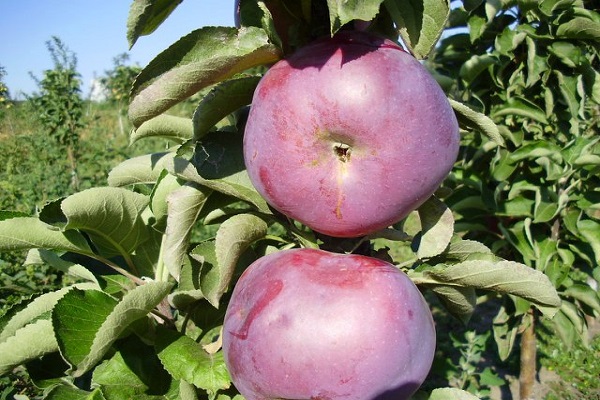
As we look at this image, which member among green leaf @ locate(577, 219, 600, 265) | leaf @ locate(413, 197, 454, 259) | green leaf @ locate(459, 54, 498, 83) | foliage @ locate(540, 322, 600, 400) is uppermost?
leaf @ locate(413, 197, 454, 259)

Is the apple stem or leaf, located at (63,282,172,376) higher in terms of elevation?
the apple stem

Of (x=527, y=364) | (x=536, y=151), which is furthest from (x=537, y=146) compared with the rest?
(x=527, y=364)

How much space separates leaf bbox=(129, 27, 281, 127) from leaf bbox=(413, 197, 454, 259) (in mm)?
401

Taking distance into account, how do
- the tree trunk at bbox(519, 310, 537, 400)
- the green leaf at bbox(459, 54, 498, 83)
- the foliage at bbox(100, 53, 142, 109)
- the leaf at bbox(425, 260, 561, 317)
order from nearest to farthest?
the leaf at bbox(425, 260, 561, 317), the green leaf at bbox(459, 54, 498, 83), the tree trunk at bbox(519, 310, 537, 400), the foliage at bbox(100, 53, 142, 109)

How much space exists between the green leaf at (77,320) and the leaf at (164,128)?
0.34 m

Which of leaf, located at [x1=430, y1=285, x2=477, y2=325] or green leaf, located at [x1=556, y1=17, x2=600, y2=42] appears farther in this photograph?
green leaf, located at [x1=556, y1=17, x2=600, y2=42]

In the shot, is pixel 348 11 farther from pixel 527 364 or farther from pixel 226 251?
pixel 527 364

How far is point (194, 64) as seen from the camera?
826mm

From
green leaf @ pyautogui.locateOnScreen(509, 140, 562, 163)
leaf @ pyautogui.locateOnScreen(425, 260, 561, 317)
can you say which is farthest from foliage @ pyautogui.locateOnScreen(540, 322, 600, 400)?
leaf @ pyautogui.locateOnScreen(425, 260, 561, 317)

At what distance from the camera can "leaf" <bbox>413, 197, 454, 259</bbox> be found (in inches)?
40.5

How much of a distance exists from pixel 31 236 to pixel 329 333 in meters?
0.63

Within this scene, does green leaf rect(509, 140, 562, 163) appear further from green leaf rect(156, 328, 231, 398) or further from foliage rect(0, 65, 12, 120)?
foliage rect(0, 65, 12, 120)

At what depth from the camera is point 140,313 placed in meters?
0.98

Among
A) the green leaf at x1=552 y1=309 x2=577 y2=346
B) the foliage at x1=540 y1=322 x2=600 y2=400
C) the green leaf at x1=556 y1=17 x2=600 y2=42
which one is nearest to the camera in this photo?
the green leaf at x1=556 y1=17 x2=600 y2=42
